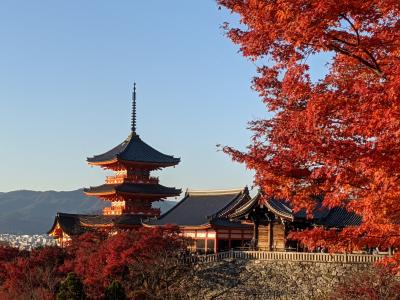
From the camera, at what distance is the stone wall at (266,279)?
2566cm

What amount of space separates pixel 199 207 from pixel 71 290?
57.7 ft

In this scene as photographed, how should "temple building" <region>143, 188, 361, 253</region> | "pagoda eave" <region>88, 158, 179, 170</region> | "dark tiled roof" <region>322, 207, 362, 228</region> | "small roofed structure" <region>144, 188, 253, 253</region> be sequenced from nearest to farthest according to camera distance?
"dark tiled roof" <region>322, 207, 362, 228</region> → "temple building" <region>143, 188, 361, 253</region> → "small roofed structure" <region>144, 188, 253, 253</region> → "pagoda eave" <region>88, 158, 179, 170</region>

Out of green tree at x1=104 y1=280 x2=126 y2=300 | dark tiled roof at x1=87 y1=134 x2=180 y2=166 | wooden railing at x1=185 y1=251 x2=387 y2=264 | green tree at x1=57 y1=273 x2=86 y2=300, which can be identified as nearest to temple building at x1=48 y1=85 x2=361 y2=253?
dark tiled roof at x1=87 y1=134 x2=180 y2=166

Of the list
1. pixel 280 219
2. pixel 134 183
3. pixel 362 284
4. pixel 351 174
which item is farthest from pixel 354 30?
pixel 134 183

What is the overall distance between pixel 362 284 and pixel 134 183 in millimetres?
27517

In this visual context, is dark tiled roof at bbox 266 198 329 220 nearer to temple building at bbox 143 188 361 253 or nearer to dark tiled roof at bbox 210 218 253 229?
temple building at bbox 143 188 361 253

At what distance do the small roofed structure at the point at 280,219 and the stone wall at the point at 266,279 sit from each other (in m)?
2.37

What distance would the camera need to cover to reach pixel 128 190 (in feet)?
147

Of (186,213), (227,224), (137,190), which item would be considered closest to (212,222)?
(227,224)

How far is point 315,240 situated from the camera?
11180 mm

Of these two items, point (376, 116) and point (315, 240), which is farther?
point (315, 240)

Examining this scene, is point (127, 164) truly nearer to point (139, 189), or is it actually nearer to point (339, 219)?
point (139, 189)

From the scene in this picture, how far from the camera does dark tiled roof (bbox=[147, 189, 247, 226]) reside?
4109 centimetres

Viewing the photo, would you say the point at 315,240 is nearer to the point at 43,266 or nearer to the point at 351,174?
the point at 351,174
